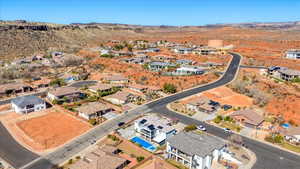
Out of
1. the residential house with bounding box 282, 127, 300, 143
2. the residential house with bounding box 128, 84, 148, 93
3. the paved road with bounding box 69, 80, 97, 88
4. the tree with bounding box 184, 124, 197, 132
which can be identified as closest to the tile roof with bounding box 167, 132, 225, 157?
the tree with bounding box 184, 124, 197, 132

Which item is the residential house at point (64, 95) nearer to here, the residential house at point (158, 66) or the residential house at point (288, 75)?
the residential house at point (158, 66)

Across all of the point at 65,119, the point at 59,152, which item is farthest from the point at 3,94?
the point at 59,152

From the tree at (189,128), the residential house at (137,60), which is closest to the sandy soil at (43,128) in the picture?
the tree at (189,128)

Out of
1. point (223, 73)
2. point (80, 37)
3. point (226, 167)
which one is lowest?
point (226, 167)

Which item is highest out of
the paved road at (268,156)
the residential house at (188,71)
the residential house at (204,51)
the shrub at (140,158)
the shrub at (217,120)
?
the residential house at (204,51)

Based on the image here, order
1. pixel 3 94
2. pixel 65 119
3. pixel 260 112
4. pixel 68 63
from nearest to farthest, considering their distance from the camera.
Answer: pixel 65 119 → pixel 260 112 → pixel 3 94 → pixel 68 63

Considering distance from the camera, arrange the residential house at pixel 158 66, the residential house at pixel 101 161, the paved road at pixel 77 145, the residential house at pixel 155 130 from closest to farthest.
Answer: the residential house at pixel 101 161 < the paved road at pixel 77 145 < the residential house at pixel 155 130 < the residential house at pixel 158 66

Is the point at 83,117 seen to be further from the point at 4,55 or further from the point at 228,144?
the point at 4,55

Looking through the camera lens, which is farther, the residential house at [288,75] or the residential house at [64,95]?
the residential house at [288,75]
